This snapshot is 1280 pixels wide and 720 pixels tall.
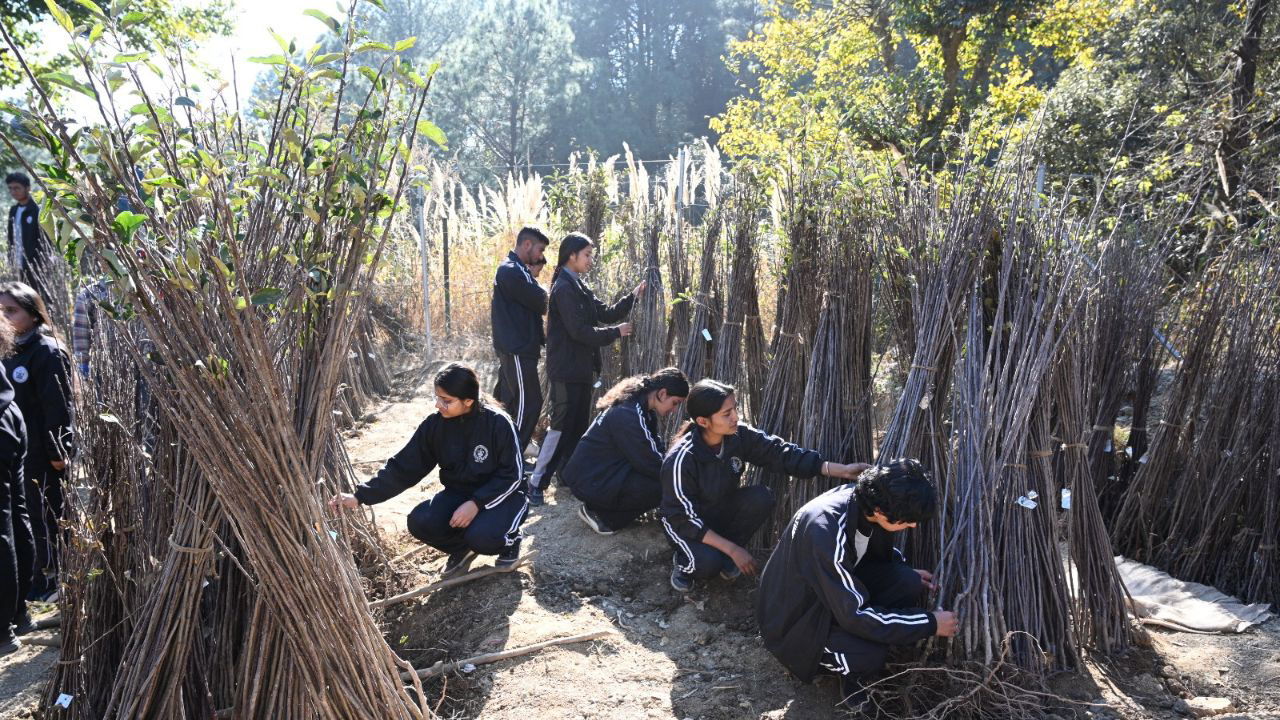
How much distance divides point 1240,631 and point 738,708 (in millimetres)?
1980

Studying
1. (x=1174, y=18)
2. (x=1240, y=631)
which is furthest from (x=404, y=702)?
(x=1174, y=18)

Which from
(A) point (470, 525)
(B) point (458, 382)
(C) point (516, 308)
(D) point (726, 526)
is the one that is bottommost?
(A) point (470, 525)

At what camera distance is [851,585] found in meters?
2.89

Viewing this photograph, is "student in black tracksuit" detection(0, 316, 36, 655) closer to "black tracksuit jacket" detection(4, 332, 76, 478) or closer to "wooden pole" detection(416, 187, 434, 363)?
"black tracksuit jacket" detection(4, 332, 76, 478)

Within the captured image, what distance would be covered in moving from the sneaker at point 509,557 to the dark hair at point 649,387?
2.48 feet

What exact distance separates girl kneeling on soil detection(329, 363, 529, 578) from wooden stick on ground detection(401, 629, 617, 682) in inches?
23.1

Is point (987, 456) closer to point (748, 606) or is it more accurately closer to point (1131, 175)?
point (748, 606)

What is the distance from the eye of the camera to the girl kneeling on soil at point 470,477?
382 cm

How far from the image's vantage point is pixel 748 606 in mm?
3783

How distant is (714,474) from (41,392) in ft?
9.31

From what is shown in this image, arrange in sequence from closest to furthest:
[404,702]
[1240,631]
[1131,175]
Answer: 1. [404,702]
2. [1240,631]
3. [1131,175]

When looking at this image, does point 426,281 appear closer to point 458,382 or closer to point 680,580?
point 458,382

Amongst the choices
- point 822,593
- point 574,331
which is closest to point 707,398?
point 822,593

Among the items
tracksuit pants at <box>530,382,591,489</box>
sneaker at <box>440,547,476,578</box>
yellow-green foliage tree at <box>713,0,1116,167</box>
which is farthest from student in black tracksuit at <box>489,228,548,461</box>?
yellow-green foliage tree at <box>713,0,1116,167</box>
